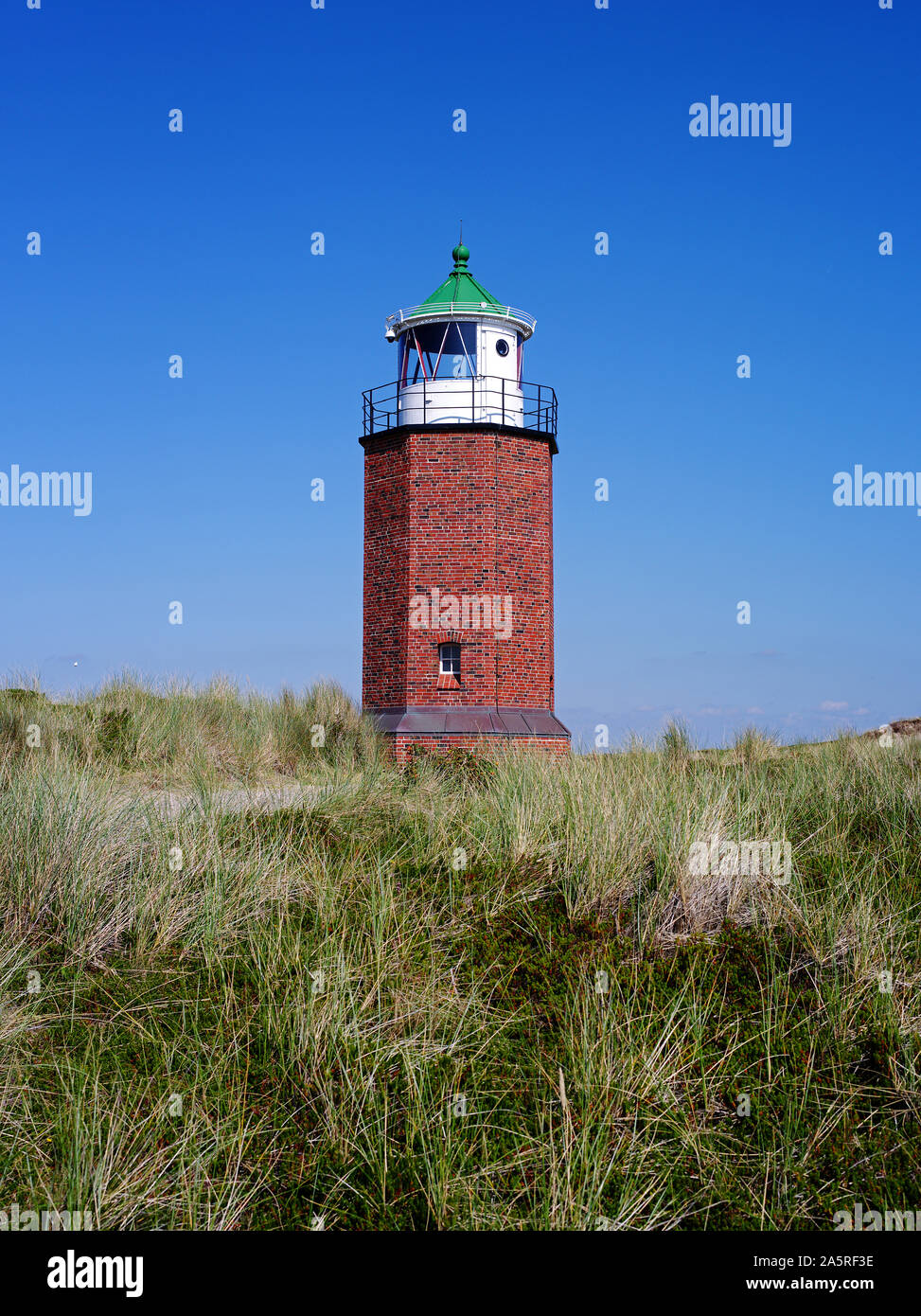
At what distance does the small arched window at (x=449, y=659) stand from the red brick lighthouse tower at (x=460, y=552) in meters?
0.03

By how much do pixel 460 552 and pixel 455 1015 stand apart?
48.9ft

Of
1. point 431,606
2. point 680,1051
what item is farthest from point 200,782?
point 431,606

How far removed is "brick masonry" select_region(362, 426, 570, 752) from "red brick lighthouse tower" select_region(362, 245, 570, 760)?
3 cm

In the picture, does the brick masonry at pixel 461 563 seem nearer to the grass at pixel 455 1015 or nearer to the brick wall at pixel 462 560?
the brick wall at pixel 462 560

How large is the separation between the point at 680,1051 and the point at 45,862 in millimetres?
4200

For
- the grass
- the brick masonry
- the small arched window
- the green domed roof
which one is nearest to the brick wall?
the brick masonry

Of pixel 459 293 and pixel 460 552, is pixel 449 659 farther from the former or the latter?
pixel 459 293

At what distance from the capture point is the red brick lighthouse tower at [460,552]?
19.3 metres

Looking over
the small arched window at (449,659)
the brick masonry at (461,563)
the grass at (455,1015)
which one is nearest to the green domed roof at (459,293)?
the brick masonry at (461,563)

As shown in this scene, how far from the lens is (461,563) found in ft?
63.5

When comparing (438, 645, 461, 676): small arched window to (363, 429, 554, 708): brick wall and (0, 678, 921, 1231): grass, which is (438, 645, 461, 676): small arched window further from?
(0, 678, 921, 1231): grass

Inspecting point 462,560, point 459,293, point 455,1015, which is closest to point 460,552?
point 462,560

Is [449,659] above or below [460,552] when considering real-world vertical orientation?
below
